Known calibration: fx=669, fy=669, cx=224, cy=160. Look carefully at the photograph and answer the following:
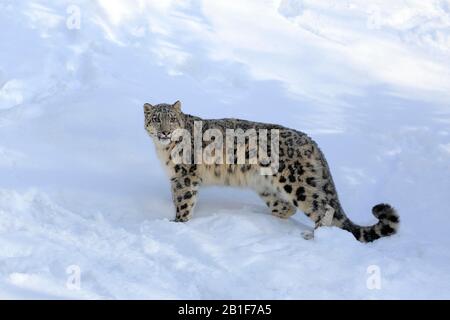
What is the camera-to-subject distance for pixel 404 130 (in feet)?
32.6

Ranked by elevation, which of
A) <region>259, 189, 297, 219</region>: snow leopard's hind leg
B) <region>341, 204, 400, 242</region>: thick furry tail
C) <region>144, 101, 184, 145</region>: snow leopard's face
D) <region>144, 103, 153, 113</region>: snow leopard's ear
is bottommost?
<region>341, 204, 400, 242</region>: thick furry tail

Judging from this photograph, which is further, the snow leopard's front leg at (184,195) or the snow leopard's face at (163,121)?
the snow leopard's face at (163,121)

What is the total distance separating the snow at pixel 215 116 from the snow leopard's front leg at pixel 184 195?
168mm

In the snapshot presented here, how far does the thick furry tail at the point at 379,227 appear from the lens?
6723mm

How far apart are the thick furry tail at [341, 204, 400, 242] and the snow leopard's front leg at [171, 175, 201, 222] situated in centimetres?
161

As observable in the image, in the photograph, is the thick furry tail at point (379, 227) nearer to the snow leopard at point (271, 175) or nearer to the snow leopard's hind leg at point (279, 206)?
the snow leopard at point (271, 175)

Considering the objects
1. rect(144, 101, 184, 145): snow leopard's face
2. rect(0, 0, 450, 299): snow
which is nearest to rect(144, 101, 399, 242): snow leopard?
rect(144, 101, 184, 145): snow leopard's face

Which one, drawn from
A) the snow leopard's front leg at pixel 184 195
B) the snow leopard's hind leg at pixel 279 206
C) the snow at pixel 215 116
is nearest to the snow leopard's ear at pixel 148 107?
the snow leopard's front leg at pixel 184 195

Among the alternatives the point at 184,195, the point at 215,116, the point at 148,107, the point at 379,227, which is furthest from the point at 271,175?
the point at 215,116

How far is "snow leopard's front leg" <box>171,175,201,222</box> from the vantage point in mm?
7133

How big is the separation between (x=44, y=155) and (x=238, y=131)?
7.89 ft

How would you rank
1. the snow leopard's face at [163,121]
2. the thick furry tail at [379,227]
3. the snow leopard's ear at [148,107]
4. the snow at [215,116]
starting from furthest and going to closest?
the snow leopard's ear at [148,107] < the snow leopard's face at [163,121] < the thick furry tail at [379,227] < the snow at [215,116]

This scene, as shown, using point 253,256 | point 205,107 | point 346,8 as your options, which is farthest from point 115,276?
point 346,8

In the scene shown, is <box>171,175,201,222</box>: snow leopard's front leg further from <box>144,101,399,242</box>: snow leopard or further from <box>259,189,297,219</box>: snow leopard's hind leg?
<box>259,189,297,219</box>: snow leopard's hind leg
